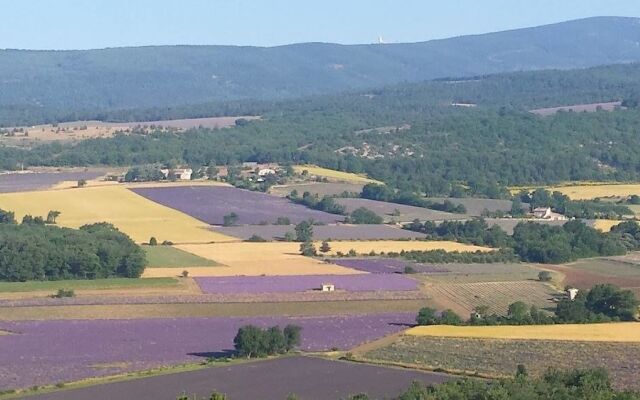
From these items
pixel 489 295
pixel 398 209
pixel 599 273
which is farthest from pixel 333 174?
pixel 489 295

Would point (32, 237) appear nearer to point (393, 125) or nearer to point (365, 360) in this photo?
point (365, 360)

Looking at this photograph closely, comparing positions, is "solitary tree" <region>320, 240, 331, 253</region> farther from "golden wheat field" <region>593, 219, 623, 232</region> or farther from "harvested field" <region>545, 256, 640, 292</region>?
"golden wheat field" <region>593, 219, 623, 232</region>

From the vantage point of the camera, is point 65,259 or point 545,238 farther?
point 545,238

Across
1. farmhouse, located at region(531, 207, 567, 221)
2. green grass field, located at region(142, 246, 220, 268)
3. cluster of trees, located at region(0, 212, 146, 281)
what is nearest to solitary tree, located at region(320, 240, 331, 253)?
green grass field, located at region(142, 246, 220, 268)

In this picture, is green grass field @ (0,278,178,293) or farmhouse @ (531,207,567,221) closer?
green grass field @ (0,278,178,293)

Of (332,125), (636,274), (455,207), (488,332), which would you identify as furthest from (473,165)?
(488,332)

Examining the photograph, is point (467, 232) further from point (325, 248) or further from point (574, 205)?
point (574, 205)
